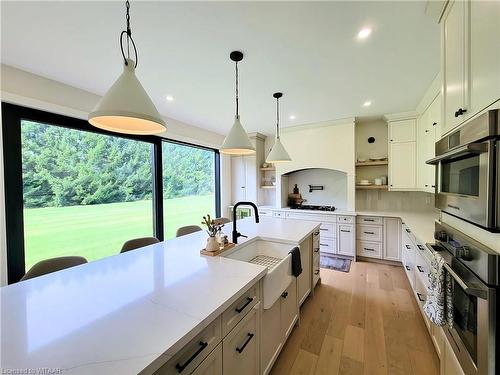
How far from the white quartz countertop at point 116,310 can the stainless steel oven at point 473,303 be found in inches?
38.5

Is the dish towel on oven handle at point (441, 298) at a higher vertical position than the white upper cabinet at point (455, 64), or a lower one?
lower

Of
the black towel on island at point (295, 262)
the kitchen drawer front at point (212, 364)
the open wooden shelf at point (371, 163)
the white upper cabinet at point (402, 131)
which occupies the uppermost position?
the white upper cabinet at point (402, 131)

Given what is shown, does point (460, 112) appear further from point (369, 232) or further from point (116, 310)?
point (369, 232)

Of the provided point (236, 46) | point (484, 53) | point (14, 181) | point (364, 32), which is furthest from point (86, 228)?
point (484, 53)

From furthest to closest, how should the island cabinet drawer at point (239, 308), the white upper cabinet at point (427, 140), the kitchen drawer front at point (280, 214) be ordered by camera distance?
the kitchen drawer front at point (280, 214) → the white upper cabinet at point (427, 140) → the island cabinet drawer at point (239, 308)

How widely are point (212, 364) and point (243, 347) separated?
273mm

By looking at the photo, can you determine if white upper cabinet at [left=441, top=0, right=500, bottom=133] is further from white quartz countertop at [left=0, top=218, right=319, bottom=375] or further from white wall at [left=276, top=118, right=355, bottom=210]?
white wall at [left=276, top=118, right=355, bottom=210]

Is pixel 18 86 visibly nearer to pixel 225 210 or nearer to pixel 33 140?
pixel 33 140

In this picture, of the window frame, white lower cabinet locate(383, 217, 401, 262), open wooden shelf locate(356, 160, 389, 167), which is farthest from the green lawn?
white lower cabinet locate(383, 217, 401, 262)

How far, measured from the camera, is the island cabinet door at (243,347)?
1027 mm

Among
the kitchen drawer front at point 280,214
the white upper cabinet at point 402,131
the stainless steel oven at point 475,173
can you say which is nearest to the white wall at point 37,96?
the stainless steel oven at point 475,173

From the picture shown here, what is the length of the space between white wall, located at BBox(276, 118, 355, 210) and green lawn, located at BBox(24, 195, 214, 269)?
8.64ft

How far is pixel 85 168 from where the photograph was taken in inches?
101

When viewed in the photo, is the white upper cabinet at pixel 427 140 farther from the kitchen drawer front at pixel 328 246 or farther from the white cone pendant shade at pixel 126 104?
the white cone pendant shade at pixel 126 104
